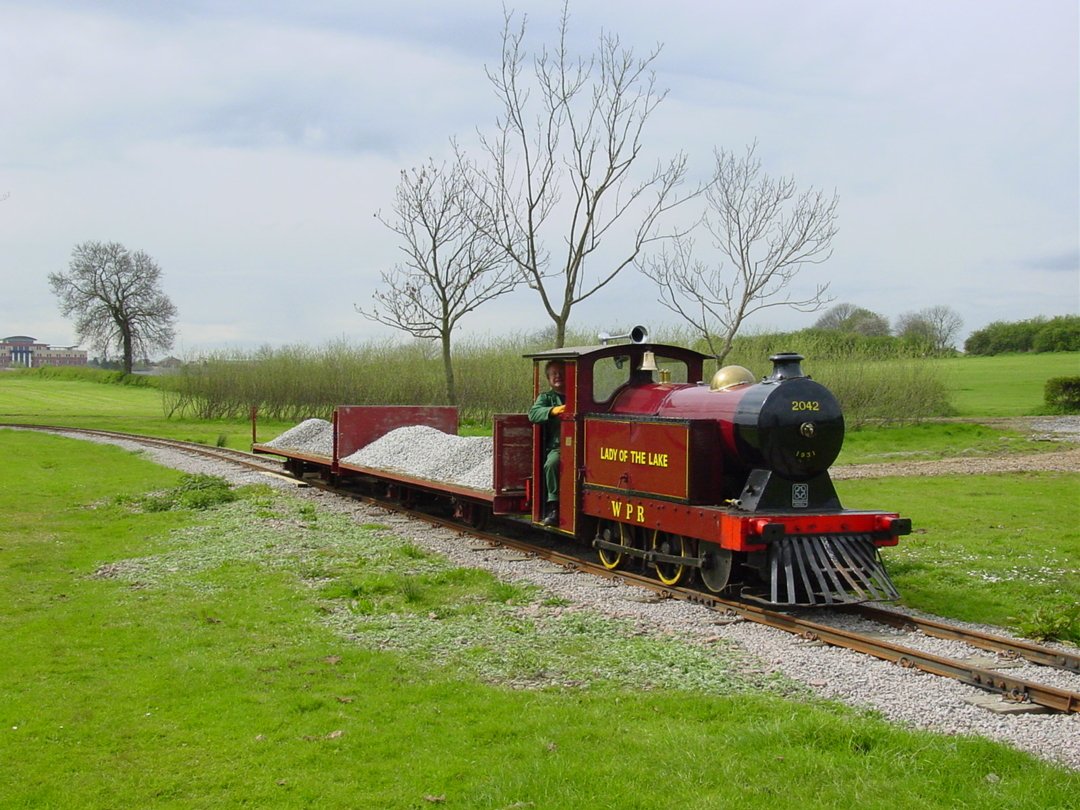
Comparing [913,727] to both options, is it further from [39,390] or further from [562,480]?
[39,390]

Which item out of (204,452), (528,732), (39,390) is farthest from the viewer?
(39,390)

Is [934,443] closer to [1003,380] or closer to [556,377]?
[556,377]

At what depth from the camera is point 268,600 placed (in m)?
8.41

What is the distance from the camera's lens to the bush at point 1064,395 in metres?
36.8

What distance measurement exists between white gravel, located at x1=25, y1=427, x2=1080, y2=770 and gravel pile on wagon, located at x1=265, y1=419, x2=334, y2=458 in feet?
29.3

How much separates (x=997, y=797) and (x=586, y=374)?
6.60 m

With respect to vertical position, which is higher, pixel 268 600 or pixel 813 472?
pixel 813 472

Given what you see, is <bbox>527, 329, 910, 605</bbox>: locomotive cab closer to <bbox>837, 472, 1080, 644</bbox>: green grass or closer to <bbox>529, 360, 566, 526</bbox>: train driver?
<bbox>529, 360, 566, 526</bbox>: train driver

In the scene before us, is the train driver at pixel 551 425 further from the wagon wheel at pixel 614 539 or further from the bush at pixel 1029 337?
the bush at pixel 1029 337

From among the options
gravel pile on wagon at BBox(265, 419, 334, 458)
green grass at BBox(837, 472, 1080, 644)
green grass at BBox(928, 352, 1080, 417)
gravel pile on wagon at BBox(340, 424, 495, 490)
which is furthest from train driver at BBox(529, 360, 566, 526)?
green grass at BBox(928, 352, 1080, 417)

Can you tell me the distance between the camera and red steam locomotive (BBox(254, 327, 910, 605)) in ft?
26.7

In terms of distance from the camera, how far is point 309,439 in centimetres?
2006

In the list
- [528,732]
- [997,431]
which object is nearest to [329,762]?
[528,732]

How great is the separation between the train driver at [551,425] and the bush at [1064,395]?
32.1 metres
